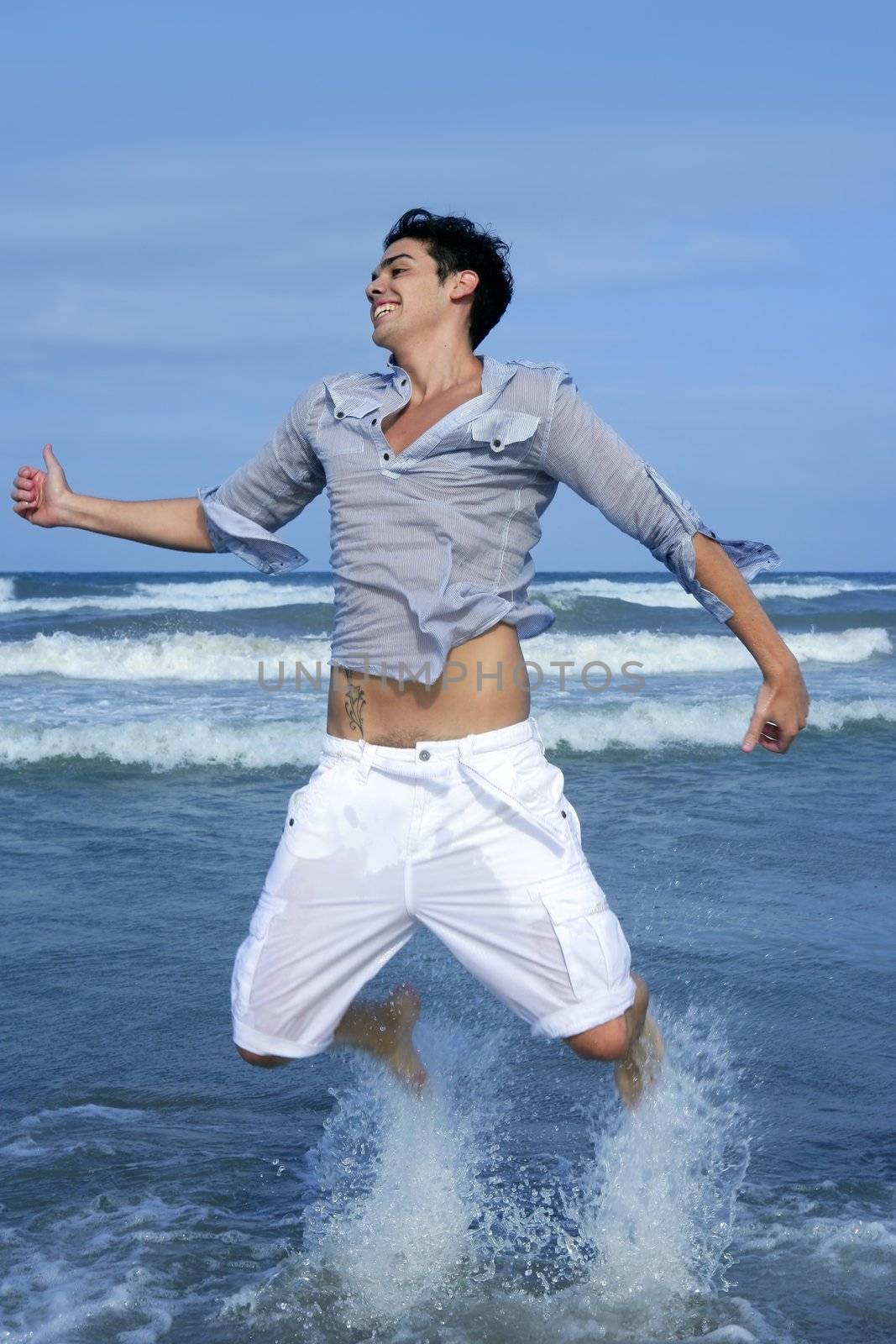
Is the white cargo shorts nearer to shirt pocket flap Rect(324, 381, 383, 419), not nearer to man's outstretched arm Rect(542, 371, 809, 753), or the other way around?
man's outstretched arm Rect(542, 371, 809, 753)

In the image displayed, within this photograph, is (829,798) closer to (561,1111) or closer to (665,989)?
(665,989)

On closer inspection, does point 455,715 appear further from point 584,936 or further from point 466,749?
point 584,936

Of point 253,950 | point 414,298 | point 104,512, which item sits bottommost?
point 253,950


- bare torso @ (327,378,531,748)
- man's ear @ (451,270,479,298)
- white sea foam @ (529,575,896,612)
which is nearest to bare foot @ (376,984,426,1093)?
bare torso @ (327,378,531,748)

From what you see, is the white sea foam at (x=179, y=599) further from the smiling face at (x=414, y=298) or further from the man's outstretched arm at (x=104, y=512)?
the smiling face at (x=414, y=298)

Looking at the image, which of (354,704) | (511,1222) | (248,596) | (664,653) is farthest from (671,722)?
(248,596)

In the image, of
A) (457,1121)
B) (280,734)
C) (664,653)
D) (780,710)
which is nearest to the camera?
(780,710)

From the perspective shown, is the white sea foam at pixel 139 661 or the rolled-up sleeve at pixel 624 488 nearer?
the rolled-up sleeve at pixel 624 488

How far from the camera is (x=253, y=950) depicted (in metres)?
3.01

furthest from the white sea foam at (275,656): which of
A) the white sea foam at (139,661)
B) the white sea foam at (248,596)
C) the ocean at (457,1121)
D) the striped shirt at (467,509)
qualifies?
the striped shirt at (467,509)

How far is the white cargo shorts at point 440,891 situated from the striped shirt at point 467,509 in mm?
251

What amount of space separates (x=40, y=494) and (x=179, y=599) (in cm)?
2853

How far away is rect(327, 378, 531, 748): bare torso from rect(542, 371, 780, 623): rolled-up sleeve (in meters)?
0.24

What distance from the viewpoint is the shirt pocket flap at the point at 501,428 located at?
115 inches
